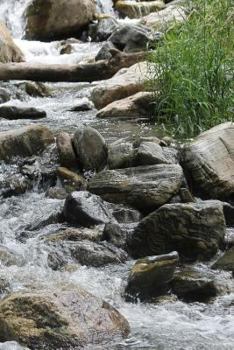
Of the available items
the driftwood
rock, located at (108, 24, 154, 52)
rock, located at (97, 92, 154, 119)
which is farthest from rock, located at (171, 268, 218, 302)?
rock, located at (108, 24, 154, 52)

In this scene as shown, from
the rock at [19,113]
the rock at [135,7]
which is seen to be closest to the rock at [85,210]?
the rock at [19,113]

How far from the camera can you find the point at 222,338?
3.38 metres

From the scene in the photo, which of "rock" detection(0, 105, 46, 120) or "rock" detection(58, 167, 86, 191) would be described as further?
"rock" detection(0, 105, 46, 120)

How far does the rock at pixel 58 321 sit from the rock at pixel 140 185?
5.69 ft

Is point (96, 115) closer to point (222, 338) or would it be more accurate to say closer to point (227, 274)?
point (227, 274)

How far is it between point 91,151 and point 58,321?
2750 millimetres

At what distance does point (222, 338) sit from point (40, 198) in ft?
8.36

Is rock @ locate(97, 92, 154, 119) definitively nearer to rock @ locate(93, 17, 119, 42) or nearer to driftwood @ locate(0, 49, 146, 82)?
driftwood @ locate(0, 49, 146, 82)

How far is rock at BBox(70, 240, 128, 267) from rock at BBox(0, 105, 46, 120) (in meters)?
3.95

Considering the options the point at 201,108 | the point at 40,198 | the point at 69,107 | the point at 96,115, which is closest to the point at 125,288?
the point at 40,198

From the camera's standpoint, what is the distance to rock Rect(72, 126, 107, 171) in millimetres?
5820

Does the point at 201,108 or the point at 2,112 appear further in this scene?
the point at 2,112

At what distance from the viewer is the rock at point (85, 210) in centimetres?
490

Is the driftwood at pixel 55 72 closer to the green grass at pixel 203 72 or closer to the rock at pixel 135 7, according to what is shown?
the green grass at pixel 203 72
